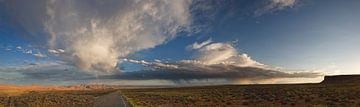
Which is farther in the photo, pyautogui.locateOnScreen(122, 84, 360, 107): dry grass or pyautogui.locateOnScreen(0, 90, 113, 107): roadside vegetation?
pyautogui.locateOnScreen(0, 90, 113, 107): roadside vegetation

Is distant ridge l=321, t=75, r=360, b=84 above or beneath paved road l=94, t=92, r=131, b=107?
above

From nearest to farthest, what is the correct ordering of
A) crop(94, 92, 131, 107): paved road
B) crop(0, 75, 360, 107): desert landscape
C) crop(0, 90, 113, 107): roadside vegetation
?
crop(0, 75, 360, 107): desert landscape < crop(94, 92, 131, 107): paved road < crop(0, 90, 113, 107): roadside vegetation

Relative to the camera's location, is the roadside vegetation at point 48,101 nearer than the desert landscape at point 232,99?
No

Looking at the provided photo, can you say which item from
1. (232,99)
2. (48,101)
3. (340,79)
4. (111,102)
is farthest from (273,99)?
(340,79)

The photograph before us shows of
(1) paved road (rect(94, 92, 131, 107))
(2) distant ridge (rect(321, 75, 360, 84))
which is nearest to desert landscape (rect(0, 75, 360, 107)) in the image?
(1) paved road (rect(94, 92, 131, 107))

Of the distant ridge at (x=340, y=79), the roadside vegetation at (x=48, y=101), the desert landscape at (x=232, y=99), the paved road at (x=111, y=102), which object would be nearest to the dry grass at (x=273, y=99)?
the desert landscape at (x=232, y=99)

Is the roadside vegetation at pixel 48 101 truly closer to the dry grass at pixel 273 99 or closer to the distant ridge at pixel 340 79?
the dry grass at pixel 273 99

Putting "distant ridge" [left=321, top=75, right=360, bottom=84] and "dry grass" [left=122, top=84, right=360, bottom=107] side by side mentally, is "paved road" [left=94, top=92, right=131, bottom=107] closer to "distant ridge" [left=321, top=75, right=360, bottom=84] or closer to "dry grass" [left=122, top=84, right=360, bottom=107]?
"dry grass" [left=122, top=84, right=360, bottom=107]

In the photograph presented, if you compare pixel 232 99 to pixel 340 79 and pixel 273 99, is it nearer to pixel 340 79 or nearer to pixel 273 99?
pixel 273 99

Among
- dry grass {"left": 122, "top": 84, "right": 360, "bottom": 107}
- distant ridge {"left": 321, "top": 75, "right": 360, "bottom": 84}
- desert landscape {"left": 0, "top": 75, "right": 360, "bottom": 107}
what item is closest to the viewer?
dry grass {"left": 122, "top": 84, "right": 360, "bottom": 107}

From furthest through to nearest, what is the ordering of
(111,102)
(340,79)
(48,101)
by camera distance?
(340,79)
(48,101)
(111,102)

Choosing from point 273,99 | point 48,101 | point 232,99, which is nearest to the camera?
point 273,99

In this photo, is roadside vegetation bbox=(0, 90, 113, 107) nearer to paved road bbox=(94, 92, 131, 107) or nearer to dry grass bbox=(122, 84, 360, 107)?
paved road bbox=(94, 92, 131, 107)

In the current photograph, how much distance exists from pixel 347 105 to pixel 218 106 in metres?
12.5
